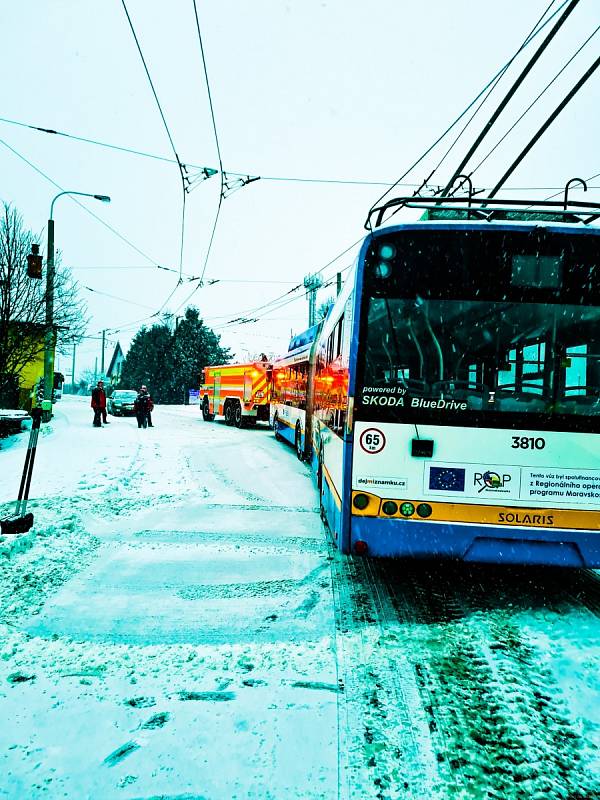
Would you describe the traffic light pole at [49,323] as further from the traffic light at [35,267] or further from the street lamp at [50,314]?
the traffic light at [35,267]

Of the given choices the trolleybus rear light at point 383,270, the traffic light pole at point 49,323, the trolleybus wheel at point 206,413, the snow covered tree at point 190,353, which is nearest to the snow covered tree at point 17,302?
the traffic light pole at point 49,323

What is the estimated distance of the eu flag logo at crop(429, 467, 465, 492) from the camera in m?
4.27

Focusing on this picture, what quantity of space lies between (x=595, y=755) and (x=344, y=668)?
4.75 feet

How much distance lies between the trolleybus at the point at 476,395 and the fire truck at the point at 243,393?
2035cm

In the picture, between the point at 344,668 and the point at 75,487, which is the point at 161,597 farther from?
the point at 75,487

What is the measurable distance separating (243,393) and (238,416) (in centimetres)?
131

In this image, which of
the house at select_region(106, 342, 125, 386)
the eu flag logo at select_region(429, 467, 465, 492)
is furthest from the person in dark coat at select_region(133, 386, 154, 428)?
the house at select_region(106, 342, 125, 386)

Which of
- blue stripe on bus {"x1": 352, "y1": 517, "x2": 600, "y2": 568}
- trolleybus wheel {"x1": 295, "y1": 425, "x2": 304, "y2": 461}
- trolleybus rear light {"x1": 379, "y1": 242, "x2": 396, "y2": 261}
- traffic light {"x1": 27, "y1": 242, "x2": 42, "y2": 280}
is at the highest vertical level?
traffic light {"x1": 27, "y1": 242, "x2": 42, "y2": 280}

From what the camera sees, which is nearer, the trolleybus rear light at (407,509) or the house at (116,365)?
the trolleybus rear light at (407,509)

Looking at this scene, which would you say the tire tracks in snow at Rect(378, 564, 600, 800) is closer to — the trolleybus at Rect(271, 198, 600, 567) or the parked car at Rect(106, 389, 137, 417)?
the trolleybus at Rect(271, 198, 600, 567)

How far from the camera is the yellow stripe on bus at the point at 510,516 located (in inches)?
164

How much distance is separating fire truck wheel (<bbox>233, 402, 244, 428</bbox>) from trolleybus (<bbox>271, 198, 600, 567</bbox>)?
22.0 meters

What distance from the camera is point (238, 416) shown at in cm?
2662

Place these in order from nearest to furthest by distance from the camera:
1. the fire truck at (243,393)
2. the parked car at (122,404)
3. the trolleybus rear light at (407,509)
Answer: the trolleybus rear light at (407,509) < the fire truck at (243,393) < the parked car at (122,404)
